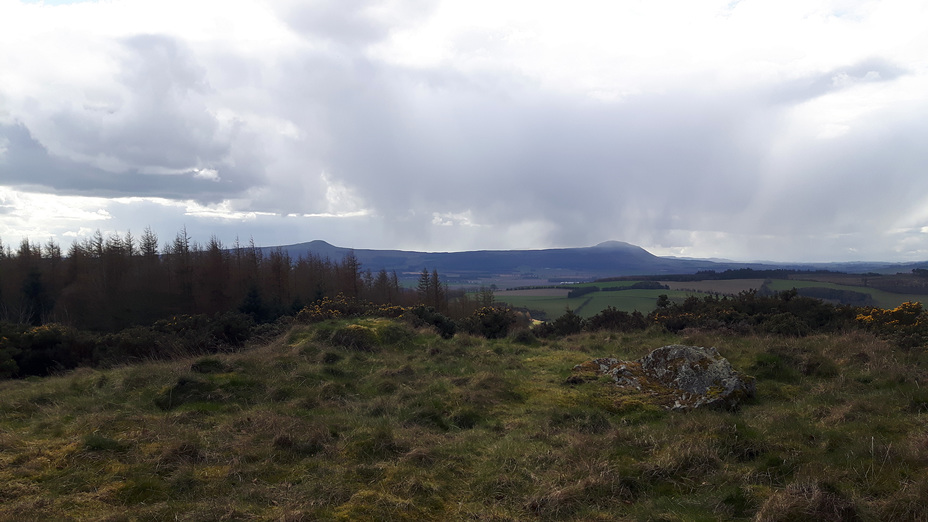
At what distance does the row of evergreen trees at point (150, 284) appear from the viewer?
4200 centimetres

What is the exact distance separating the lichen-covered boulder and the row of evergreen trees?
29.5 metres

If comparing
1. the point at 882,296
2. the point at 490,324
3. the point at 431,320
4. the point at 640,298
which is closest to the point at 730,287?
the point at 640,298

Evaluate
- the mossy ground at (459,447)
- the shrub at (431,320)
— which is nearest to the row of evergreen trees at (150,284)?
the shrub at (431,320)

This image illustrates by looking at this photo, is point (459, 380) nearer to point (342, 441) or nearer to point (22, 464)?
point (342, 441)

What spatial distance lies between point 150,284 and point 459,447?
48.6 meters

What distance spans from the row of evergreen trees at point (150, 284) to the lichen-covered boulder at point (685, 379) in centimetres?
2951

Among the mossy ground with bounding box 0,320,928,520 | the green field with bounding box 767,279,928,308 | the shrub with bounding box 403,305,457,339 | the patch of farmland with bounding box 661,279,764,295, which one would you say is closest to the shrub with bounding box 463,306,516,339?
the shrub with bounding box 403,305,457,339

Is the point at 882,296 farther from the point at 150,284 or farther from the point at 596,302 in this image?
the point at 150,284

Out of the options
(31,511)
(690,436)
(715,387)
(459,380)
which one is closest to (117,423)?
(31,511)

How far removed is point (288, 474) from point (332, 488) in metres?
1.01

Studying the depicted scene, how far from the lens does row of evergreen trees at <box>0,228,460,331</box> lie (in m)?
42.0

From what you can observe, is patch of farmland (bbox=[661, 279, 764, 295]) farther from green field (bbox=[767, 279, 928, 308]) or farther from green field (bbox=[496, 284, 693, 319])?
green field (bbox=[767, 279, 928, 308])

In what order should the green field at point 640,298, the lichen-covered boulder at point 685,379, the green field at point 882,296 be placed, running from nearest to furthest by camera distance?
the lichen-covered boulder at point 685,379 → the green field at point 882,296 → the green field at point 640,298

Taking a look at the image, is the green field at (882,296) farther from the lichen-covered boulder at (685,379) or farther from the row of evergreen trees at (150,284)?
the row of evergreen trees at (150,284)
